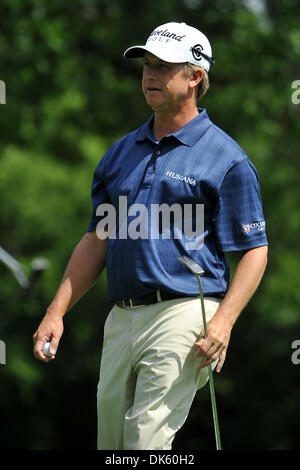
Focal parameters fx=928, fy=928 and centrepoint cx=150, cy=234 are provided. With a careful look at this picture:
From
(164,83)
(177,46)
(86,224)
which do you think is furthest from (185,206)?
(86,224)

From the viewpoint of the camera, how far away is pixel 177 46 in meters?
3.62

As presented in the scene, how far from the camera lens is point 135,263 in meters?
3.54

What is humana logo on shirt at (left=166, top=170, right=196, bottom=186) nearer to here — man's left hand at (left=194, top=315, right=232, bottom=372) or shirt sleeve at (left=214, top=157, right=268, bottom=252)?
shirt sleeve at (left=214, top=157, right=268, bottom=252)

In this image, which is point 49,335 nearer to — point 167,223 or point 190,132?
point 167,223

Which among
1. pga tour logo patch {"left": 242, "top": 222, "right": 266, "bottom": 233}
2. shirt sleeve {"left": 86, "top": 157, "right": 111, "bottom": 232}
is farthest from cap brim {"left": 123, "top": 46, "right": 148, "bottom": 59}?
pga tour logo patch {"left": 242, "top": 222, "right": 266, "bottom": 233}

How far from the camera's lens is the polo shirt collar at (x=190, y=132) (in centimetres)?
363

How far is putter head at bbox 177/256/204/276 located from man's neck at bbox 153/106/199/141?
0.55m

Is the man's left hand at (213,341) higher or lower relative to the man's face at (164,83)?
lower

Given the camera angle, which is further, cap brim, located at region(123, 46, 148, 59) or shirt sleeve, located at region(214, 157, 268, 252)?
cap brim, located at region(123, 46, 148, 59)

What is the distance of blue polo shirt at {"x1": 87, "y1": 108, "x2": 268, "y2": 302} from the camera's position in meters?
3.50

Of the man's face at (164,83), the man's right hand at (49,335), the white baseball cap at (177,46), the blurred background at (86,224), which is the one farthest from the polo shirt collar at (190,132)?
the blurred background at (86,224)

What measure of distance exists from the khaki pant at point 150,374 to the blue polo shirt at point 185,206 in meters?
0.09

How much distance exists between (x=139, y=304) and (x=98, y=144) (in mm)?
11660

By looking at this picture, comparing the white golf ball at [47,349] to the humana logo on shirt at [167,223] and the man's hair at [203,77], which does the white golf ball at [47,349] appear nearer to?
the humana logo on shirt at [167,223]
